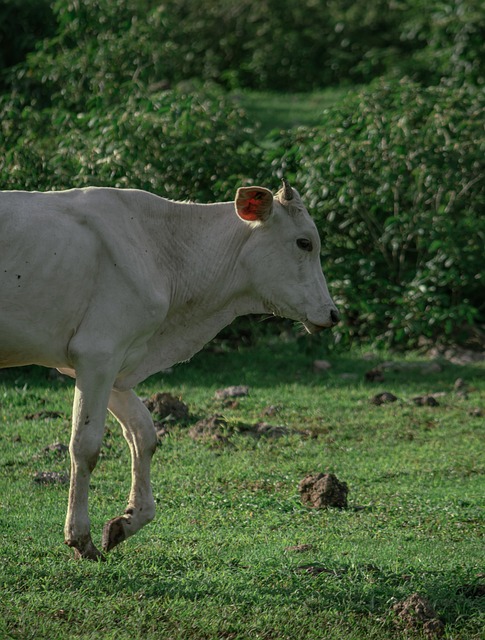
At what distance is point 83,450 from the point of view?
5582 millimetres

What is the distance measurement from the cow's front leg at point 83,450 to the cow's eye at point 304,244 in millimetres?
1219

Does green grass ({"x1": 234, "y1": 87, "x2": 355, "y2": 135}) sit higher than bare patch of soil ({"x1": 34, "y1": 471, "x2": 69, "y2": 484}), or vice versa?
green grass ({"x1": 234, "y1": 87, "x2": 355, "y2": 135})

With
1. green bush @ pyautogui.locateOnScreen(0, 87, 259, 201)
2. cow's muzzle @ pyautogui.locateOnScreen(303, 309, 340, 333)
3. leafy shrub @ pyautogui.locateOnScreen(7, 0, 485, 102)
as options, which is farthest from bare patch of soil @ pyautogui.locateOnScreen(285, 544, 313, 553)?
leafy shrub @ pyautogui.locateOnScreen(7, 0, 485, 102)

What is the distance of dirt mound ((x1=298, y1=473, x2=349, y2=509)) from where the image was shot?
273 inches

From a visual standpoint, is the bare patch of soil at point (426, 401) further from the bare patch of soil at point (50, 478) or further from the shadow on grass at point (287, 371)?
the bare patch of soil at point (50, 478)

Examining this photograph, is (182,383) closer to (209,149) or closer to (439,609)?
(209,149)

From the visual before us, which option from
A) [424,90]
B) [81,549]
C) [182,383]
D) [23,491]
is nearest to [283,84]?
[424,90]

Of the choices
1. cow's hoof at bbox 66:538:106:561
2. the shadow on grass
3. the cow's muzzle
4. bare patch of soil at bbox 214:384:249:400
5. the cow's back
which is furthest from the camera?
the shadow on grass

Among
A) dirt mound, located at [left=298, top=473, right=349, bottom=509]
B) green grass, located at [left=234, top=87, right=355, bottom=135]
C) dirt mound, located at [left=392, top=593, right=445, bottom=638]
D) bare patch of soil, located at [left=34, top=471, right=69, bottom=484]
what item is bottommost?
bare patch of soil, located at [left=34, top=471, right=69, bottom=484]

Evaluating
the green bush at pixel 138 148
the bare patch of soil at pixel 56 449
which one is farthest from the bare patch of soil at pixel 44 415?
the green bush at pixel 138 148

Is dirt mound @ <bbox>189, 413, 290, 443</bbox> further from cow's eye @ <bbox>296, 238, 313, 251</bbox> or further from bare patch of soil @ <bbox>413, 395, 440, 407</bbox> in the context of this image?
cow's eye @ <bbox>296, 238, 313, 251</bbox>

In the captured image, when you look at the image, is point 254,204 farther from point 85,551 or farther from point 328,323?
point 85,551

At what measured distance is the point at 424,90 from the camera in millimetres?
11406

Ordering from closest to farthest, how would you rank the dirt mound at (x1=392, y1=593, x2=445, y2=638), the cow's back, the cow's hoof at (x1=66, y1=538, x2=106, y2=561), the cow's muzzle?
1. the dirt mound at (x1=392, y1=593, x2=445, y2=638)
2. the cow's back
3. the cow's hoof at (x1=66, y1=538, x2=106, y2=561)
4. the cow's muzzle
